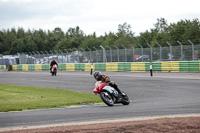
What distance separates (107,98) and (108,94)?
122 mm

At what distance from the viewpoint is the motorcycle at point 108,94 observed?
10906 mm

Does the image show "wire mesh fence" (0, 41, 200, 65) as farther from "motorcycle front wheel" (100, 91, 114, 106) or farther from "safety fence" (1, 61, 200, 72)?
"motorcycle front wheel" (100, 91, 114, 106)

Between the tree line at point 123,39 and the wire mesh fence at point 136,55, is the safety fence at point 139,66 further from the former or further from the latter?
the tree line at point 123,39

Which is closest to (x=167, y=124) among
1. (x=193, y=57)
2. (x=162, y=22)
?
(x=193, y=57)

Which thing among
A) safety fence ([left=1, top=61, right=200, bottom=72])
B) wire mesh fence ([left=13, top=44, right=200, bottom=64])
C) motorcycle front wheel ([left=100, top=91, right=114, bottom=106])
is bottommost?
motorcycle front wheel ([left=100, top=91, right=114, bottom=106])

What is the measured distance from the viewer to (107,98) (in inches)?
432

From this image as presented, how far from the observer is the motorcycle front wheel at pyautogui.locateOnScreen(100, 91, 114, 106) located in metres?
10.9

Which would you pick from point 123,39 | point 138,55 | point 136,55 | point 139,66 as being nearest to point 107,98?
point 139,66

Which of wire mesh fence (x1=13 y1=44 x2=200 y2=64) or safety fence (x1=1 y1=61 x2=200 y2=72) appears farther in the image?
wire mesh fence (x1=13 y1=44 x2=200 y2=64)

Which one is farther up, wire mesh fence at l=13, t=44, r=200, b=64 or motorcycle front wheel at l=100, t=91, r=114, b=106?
wire mesh fence at l=13, t=44, r=200, b=64

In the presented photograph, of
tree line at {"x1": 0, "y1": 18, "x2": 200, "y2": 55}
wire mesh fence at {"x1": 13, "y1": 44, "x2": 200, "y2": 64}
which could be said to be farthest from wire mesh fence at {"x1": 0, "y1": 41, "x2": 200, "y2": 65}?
tree line at {"x1": 0, "y1": 18, "x2": 200, "y2": 55}

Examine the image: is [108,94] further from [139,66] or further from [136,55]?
[136,55]

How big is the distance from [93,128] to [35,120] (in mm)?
2242

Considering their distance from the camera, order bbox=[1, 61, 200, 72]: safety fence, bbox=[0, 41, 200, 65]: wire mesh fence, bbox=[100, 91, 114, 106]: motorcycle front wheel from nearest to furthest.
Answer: bbox=[100, 91, 114, 106]: motorcycle front wheel
bbox=[1, 61, 200, 72]: safety fence
bbox=[0, 41, 200, 65]: wire mesh fence
